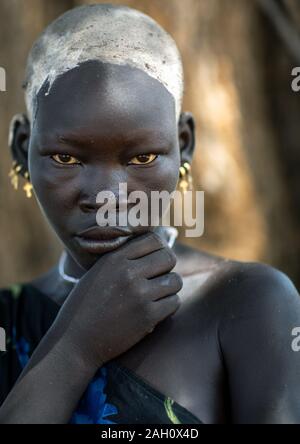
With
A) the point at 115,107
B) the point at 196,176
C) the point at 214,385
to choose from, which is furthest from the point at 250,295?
the point at 196,176

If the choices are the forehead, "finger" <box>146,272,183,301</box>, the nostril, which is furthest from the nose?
"finger" <box>146,272,183,301</box>

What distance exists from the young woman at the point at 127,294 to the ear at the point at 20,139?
174 mm

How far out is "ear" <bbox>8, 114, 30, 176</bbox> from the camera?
2.54 m

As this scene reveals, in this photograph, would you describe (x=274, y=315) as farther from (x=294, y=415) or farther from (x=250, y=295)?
(x=294, y=415)

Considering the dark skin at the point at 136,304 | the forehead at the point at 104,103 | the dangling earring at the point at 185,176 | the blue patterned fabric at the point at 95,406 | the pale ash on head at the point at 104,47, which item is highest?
the pale ash on head at the point at 104,47

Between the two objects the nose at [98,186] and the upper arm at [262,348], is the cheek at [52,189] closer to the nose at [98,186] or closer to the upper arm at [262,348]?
the nose at [98,186]

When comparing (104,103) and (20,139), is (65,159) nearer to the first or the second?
(104,103)

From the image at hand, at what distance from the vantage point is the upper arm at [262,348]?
82.7 inches

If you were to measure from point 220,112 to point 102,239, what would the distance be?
2438mm

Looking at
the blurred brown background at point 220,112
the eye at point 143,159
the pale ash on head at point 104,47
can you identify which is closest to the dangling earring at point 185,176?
the pale ash on head at point 104,47

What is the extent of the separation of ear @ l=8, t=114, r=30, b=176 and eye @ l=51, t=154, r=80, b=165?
0.31 m

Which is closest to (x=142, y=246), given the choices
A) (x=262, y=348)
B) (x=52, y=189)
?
(x=52, y=189)

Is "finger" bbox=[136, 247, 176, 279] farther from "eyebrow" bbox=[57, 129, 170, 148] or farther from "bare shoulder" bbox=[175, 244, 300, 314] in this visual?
"eyebrow" bbox=[57, 129, 170, 148]

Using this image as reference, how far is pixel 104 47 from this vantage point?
228 cm
